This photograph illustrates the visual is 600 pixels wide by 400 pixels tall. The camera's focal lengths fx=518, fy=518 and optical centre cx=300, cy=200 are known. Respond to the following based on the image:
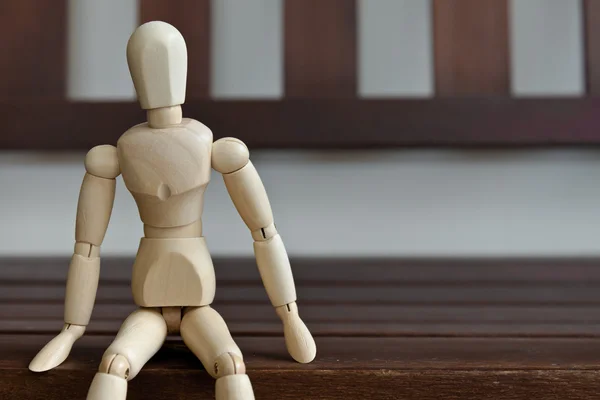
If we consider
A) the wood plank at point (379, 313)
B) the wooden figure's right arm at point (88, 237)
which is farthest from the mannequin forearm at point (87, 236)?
the wood plank at point (379, 313)

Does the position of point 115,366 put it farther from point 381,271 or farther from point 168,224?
point 381,271

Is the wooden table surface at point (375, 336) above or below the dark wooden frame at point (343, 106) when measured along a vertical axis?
below

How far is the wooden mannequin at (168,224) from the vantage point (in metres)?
0.30

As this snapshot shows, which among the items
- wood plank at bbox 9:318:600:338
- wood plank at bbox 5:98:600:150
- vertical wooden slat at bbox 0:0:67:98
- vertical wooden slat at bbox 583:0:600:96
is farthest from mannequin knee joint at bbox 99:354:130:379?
vertical wooden slat at bbox 583:0:600:96

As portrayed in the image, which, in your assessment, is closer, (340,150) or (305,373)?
(305,373)

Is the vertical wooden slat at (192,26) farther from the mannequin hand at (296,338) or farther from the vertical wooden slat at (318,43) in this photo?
the mannequin hand at (296,338)

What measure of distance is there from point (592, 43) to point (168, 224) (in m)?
0.66

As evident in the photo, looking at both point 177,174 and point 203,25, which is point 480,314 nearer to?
point 177,174

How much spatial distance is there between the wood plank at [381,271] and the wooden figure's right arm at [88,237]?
276mm

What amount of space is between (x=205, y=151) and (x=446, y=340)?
23 cm

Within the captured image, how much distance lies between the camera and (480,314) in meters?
0.47

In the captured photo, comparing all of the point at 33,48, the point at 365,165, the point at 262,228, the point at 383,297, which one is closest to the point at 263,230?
the point at 262,228

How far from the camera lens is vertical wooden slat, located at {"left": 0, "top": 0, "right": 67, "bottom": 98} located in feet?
2.42

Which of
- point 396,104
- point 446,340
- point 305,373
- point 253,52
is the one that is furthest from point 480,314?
point 253,52
